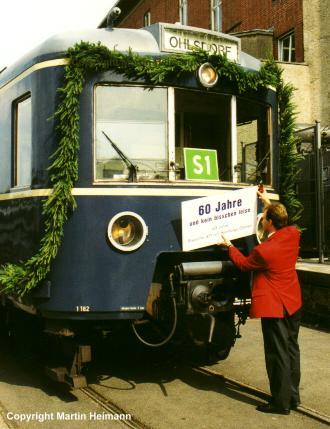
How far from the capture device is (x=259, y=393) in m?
5.05

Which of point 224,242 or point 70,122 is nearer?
point 70,122

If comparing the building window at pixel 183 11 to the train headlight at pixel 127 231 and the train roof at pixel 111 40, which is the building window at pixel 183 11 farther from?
the train headlight at pixel 127 231

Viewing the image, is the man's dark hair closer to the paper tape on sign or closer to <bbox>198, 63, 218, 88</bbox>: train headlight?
the paper tape on sign

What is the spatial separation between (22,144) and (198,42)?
5.97 ft

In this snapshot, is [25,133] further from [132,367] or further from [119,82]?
[132,367]

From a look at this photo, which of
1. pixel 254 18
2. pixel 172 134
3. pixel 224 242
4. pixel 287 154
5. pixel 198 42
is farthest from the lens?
pixel 254 18

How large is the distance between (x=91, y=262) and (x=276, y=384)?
171cm

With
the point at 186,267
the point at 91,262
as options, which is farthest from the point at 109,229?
the point at 186,267

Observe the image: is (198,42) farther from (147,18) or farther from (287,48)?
(147,18)

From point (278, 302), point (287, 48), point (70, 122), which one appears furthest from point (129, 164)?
point (287, 48)

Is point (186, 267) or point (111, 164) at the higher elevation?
point (111, 164)

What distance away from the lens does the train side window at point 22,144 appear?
205 inches

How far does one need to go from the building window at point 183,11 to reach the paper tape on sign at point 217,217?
882 inches

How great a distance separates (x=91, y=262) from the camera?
183 inches
